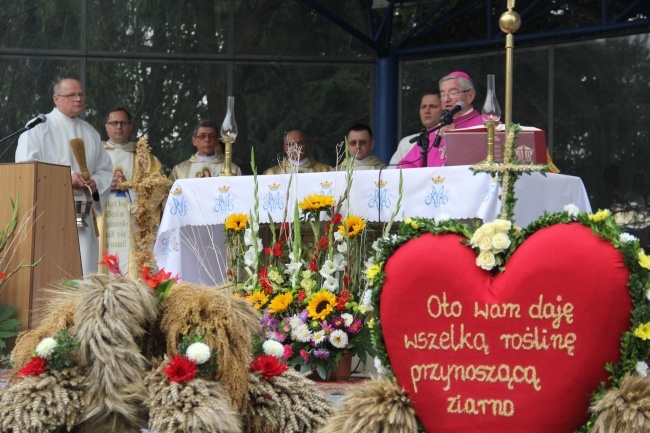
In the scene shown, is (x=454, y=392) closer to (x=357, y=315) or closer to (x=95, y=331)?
(x=95, y=331)

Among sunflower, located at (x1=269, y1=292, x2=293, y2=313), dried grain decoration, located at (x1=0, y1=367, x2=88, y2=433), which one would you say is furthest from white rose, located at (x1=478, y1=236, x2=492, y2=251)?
sunflower, located at (x1=269, y1=292, x2=293, y2=313)

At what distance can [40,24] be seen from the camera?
41.8ft

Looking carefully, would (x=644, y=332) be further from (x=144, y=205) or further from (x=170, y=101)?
(x=170, y=101)

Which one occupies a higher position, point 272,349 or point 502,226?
point 502,226

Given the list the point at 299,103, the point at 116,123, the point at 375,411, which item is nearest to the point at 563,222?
the point at 375,411

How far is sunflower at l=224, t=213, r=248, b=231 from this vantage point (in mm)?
6152

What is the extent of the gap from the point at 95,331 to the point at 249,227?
2.62 meters

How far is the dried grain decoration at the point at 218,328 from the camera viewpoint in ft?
12.0

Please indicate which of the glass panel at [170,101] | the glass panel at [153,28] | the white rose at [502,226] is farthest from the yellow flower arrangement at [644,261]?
the glass panel at [153,28]

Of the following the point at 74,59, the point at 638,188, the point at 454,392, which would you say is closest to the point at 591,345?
the point at 454,392

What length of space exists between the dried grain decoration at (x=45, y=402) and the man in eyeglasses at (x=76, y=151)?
558 cm

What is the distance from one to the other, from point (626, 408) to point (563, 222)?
1.92ft

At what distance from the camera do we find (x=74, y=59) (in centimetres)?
1275

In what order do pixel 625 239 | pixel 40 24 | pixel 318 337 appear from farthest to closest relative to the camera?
pixel 40 24
pixel 318 337
pixel 625 239
